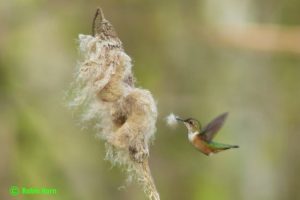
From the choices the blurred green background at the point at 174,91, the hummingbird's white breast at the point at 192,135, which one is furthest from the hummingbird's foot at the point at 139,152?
the blurred green background at the point at 174,91

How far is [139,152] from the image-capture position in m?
1.51

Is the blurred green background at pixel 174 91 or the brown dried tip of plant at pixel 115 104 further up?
the brown dried tip of plant at pixel 115 104

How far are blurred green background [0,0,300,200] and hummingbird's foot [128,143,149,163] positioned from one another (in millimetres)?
2074

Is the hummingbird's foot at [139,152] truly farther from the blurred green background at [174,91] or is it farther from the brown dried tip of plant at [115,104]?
the blurred green background at [174,91]

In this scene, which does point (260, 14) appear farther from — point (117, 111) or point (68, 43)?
point (117, 111)

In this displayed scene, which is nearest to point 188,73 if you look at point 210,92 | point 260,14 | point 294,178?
point 210,92

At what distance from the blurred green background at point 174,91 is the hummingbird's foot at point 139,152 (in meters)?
2.07

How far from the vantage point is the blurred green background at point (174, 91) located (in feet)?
12.4

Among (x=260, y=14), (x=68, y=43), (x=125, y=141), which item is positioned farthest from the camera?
(x=260, y=14)

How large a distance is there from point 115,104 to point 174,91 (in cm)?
277

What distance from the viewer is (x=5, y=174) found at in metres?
3.54

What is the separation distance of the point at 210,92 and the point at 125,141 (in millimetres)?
2995

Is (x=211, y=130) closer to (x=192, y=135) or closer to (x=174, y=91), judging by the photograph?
(x=192, y=135)

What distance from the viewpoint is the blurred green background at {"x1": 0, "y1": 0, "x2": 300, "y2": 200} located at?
3.77 meters
